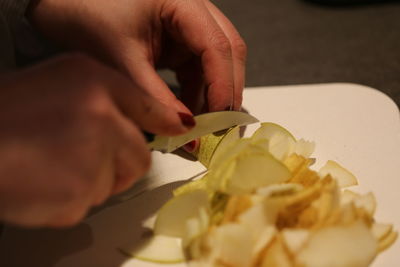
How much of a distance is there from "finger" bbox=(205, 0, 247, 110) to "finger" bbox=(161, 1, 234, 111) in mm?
28

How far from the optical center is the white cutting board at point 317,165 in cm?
70

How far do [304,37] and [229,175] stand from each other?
1112 millimetres

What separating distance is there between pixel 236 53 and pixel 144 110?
16.2 inches

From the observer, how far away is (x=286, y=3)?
191 centimetres

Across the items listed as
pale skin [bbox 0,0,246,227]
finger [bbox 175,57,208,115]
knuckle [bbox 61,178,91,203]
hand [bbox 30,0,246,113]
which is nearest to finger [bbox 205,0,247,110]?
hand [bbox 30,0,246,113]

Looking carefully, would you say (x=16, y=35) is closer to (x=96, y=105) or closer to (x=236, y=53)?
(x=236, y=53)

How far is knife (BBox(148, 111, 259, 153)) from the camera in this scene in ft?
2.45

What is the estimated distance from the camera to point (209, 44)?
89cm

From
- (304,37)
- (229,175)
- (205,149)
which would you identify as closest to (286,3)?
(304,37)

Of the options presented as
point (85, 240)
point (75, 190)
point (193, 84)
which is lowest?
point (85, 240)

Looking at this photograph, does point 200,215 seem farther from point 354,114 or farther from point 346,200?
point 354,114

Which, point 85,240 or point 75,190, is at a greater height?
point 75,190

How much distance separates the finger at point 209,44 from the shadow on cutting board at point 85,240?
249 mm

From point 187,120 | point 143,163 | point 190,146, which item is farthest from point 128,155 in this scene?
point 190,146
